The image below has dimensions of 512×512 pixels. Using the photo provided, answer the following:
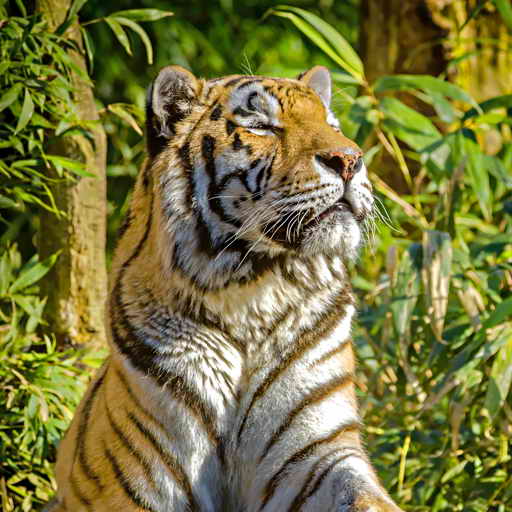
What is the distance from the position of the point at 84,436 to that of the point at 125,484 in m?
0.27

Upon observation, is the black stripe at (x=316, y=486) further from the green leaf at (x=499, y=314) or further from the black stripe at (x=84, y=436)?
the green leaf at (x=499, y=314)

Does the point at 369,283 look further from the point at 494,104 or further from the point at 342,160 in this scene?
the point at 342,160

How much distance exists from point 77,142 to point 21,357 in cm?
75

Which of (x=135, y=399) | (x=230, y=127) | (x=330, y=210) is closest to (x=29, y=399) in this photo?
(x=135, y=399)

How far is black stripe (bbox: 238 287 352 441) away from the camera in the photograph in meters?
2.22

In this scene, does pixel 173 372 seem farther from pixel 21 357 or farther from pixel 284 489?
pixel 21 357

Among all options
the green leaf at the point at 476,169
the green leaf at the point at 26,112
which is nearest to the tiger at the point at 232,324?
the green leaf at the point at 26,112

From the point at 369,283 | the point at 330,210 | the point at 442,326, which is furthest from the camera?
the point at 369,283

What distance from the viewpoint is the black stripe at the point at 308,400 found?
220 cm

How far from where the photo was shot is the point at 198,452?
2166 millimetres

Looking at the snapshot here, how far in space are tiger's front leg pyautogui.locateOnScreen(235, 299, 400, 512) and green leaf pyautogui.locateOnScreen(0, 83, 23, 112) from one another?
120cm

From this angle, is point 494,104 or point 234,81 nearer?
point 234,81

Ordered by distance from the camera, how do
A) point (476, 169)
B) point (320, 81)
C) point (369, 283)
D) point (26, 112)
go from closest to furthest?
point (320, 81)
point (26, 112)
point (476, 169)
point (369, 283)

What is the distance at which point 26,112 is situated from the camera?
110 inches
